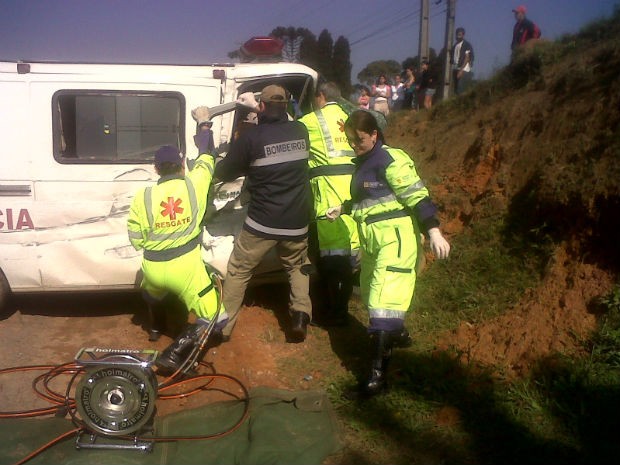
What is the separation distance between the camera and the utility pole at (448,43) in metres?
11.5

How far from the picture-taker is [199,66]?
4875 millimetres

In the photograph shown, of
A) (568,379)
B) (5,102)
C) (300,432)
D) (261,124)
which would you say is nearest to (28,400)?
(300,432)

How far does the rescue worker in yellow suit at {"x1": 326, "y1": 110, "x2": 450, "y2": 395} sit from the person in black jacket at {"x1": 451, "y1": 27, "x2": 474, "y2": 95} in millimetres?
8052

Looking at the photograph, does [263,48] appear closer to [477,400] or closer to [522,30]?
[477,400]

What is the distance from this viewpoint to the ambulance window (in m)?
4.78

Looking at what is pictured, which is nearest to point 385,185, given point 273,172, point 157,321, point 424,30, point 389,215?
point 389,215

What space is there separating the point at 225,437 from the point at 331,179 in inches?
88.7

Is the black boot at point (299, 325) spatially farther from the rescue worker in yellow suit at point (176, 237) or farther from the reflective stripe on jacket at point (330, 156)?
the reflective stripe on jacket at point (330, 156)

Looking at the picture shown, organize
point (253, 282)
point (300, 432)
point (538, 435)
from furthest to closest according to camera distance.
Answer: point (253, 282) < point (300, 432) < point (538, 435)

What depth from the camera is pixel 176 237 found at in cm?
429

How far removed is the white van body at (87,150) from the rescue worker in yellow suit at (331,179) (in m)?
0.52

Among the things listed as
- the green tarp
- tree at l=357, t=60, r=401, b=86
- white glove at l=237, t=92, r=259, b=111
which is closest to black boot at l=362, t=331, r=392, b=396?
the green tarp

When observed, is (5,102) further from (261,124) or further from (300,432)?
(300,432)

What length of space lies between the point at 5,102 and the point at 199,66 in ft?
5.28
